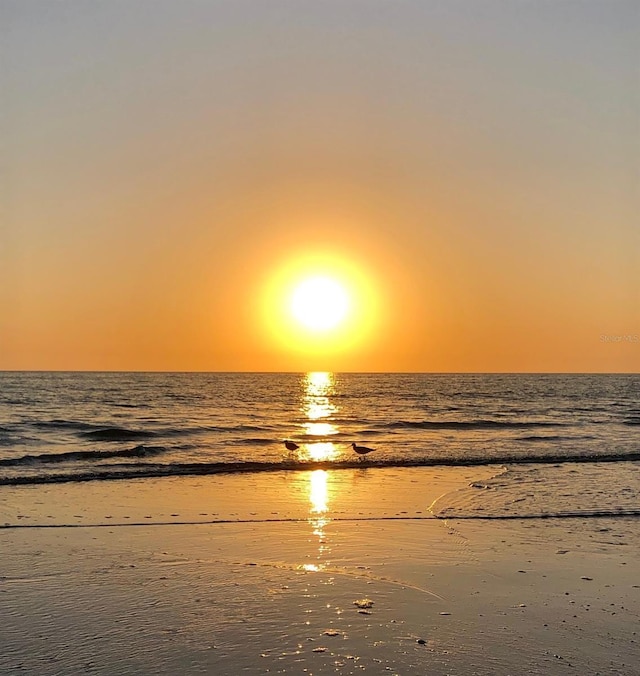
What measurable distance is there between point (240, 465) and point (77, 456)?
23.3 feet

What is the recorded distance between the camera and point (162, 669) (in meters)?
6.43

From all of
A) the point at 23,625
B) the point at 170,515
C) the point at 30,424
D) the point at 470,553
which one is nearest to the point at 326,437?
the point at 30,424

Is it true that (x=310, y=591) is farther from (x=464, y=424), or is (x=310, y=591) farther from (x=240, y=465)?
(x=464, y=424)

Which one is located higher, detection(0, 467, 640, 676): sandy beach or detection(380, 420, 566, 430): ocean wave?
detection(380, 420, 566, 430): ocean wave

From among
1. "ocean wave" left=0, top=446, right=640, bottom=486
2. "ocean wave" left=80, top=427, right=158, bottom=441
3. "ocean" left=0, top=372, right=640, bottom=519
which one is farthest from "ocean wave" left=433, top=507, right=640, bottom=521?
"ocean wave" left=80, top=427, right=158, bottom=441

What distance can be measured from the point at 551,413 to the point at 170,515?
47394 mm

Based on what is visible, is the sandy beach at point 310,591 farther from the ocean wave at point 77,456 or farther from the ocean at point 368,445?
the ocean wave at point 77,456

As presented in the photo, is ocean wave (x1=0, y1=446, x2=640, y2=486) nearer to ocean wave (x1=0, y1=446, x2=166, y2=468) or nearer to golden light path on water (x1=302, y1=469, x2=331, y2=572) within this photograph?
ocean wave (x1=0, y1=446, x2=166, y2=468)

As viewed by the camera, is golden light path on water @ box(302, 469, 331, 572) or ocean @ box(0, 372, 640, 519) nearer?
golden light path on water @ box(302, 469, 331, 572)

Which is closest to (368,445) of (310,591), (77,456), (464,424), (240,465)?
(240,465)

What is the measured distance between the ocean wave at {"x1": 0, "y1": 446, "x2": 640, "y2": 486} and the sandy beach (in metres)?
4.97

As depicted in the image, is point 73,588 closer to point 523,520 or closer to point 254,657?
point 254,657

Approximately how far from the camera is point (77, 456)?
87.8 feet

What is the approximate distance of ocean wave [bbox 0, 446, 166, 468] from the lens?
24797 mm
